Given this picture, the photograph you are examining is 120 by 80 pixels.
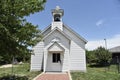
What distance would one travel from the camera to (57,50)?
24.2 metres

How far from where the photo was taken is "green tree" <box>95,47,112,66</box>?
118ft

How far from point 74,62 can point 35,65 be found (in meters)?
4.89

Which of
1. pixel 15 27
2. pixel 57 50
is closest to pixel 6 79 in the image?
pixel 15 27

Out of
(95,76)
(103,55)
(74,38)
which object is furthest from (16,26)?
(103,55)

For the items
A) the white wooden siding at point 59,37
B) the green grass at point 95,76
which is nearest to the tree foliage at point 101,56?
the white wooden siding at point 59,37

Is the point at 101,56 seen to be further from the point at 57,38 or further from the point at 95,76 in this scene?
the point at 95,76

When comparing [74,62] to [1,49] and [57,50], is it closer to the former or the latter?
[57,50]

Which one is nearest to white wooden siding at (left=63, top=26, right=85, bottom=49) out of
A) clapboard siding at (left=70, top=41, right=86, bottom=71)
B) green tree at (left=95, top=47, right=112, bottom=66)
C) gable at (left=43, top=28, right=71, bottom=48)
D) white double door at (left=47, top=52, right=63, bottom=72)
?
clapboard siding at (left=70, top=41, right=86, bottom=71)

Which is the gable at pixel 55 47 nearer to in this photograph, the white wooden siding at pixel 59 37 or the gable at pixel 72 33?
the white wooden siding at pixel 59 37

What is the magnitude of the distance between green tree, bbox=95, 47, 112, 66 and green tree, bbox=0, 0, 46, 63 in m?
23.0

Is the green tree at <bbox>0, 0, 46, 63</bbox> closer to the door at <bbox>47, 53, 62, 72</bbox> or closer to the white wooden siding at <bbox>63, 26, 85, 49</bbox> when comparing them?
the door at <bbox>47, 53, 62, 72</bbox>

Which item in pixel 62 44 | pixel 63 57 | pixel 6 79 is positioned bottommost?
pixel 6 79

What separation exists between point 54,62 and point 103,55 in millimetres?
14139

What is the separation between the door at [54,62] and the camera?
80.0 feet
